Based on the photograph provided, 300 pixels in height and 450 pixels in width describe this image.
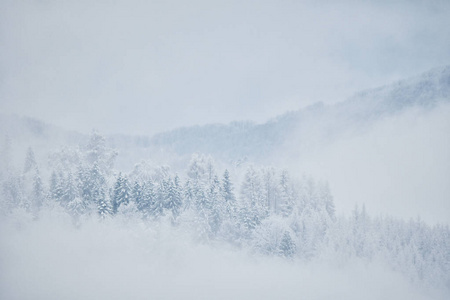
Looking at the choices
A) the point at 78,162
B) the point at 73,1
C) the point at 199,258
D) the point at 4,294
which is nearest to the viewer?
the point at 4,294

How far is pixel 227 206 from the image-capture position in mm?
69125

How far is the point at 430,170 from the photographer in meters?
196

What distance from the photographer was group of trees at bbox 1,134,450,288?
169 feet

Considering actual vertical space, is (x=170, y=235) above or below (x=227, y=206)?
below

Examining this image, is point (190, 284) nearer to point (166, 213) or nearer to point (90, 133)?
point (166, 213)

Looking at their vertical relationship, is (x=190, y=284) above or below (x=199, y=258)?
below

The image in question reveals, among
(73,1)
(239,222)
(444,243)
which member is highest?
(73,1)

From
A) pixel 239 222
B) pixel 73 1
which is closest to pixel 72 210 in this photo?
pixel 239 222

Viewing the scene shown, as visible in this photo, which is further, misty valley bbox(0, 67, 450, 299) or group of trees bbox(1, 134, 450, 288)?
group of trees bbox(1, 134, 450, 288)

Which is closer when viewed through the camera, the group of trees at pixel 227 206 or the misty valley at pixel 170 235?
the misty valley at pixel 170 235

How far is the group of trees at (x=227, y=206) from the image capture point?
5162cm

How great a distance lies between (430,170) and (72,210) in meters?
195

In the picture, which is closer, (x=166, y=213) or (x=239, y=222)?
(x=166, y=213)

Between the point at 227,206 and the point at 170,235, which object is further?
the point at 227,206
